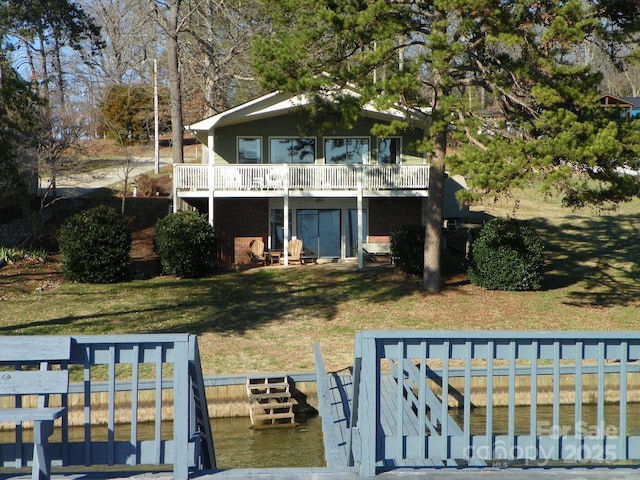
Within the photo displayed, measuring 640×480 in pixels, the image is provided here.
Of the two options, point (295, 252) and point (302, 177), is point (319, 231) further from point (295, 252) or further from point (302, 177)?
point (302, 177)

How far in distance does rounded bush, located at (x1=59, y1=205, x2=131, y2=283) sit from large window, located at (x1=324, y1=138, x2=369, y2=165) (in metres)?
8.69

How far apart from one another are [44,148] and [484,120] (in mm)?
17920

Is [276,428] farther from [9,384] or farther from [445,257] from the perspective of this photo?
[445,257]

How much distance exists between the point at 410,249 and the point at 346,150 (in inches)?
253

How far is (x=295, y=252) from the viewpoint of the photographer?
2736 cm

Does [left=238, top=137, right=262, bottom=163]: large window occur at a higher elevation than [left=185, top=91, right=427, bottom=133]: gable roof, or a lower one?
lower

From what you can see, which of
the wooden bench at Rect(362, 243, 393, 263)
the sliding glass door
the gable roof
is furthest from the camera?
the sliding glass door

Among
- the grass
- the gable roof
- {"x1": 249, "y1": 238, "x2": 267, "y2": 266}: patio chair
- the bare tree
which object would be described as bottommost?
the grass

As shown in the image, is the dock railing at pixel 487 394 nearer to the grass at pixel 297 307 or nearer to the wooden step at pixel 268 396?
the wooden step at pixel 268 396

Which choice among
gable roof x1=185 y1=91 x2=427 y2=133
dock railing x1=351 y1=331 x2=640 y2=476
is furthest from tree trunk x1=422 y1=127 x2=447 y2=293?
dock railing x1=351 y1=331 x2=640 y2=476

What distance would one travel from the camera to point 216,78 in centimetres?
3759

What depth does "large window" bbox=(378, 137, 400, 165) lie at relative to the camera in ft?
95.1

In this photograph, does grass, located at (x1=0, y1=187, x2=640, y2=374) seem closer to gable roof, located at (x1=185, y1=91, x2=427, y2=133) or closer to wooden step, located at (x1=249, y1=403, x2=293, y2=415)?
wooden step, located at (x1=249, y1=403, x2=293, y2=415)

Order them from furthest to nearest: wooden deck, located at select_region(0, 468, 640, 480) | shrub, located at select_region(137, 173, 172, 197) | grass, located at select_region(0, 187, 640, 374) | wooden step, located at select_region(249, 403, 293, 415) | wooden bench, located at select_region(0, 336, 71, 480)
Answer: shrub, located at select_region(137, 173, 172, 197), grass, located at select_region(0, 187, 640, 374), wooden step, located at select_region(249, 403, 293, 415), wooden deck, located at select_region(0, 468, 640, 480), wooden bench, located at select_region(0, 336, 71, 480)
